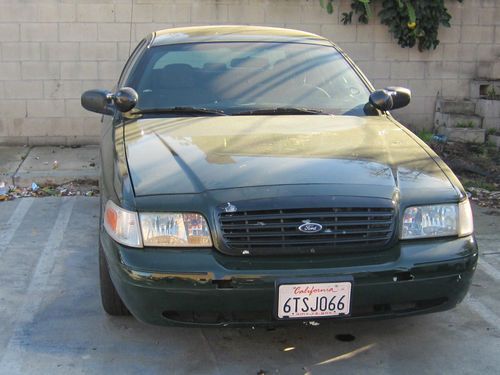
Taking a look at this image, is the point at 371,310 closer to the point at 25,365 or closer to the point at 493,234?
the point at 25,365

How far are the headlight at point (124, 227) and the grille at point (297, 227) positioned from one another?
40cm

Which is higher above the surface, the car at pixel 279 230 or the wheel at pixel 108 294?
the car at pixel 279 230

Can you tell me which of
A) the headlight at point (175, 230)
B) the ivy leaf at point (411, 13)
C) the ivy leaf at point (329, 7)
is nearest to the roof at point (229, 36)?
the headlight at point (175, 230)

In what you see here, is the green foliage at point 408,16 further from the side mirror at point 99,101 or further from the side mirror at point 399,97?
the side mirror at point 99,101

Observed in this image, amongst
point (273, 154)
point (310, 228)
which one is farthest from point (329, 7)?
point (310, 228)

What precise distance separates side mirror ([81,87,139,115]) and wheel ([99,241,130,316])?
38.1 inches

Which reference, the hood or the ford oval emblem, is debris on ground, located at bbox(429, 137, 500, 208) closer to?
the hood

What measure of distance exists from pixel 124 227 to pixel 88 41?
214 inches

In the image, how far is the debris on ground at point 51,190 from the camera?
6402 mm

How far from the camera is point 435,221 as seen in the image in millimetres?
3121

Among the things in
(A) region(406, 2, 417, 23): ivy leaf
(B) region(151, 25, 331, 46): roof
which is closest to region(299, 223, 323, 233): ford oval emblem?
(B) region(151, 25, 331, 46): roof

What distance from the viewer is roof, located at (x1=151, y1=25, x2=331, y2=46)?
470 centimetres

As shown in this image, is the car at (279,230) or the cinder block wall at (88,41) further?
the cinder block wall at (88,41)

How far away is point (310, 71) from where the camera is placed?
4.52 metres
